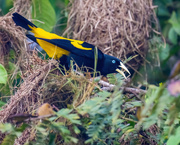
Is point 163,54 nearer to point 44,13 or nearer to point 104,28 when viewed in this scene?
point 104,28

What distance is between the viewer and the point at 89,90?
1910 mm

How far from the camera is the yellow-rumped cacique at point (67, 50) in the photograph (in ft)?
9.53

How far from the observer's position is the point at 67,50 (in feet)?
10.1

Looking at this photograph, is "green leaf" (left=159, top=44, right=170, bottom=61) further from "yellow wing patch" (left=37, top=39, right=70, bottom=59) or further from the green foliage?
the green foliage

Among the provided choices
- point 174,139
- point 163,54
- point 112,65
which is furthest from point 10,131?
point 163,54

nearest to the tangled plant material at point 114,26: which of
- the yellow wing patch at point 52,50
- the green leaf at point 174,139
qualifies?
the yellow wing patch at point 52,50

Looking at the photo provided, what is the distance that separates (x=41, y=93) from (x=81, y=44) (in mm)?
1124

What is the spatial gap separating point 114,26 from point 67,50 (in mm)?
747

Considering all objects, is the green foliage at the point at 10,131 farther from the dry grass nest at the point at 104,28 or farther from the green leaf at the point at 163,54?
the green leaf at the point at 163,54

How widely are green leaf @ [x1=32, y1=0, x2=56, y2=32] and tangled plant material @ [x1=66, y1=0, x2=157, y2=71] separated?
12.2 inches

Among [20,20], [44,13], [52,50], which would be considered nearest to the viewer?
[20,20]

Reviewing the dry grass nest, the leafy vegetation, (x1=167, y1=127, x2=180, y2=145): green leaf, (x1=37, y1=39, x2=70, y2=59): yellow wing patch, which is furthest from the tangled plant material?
(x1=167, y1=127, x2=180, y2=145): green leaf

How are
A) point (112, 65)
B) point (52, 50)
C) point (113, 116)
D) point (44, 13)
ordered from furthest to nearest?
point (44, 13), point (112, 65), point (52, 50), point (113, 116)

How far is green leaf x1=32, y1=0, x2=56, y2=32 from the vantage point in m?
3.40
